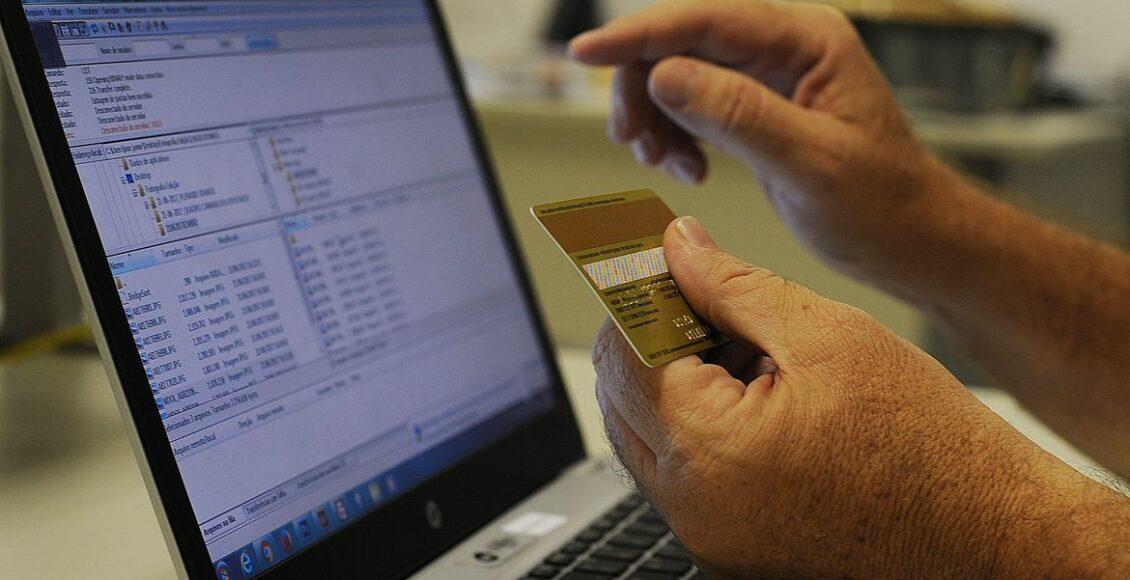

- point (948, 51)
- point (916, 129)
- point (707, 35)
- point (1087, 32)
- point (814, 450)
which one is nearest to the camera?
point (814, 450)

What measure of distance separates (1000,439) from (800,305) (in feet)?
0.35

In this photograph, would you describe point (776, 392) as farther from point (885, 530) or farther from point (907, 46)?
point (907, 46)

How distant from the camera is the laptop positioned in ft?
1.49

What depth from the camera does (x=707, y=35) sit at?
2.62ft

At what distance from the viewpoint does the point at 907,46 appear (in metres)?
2.31

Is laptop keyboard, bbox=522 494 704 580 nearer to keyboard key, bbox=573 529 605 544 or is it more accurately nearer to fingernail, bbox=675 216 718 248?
keyboard key, bbox=573 529 605 544

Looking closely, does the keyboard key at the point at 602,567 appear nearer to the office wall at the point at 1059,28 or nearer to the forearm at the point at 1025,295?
the forearm at the point at 1025,295

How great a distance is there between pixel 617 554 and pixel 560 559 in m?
0.03

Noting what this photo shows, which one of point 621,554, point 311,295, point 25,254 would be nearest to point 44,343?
point 25,254

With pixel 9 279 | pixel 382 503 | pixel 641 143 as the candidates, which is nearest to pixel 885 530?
pixel 382 503

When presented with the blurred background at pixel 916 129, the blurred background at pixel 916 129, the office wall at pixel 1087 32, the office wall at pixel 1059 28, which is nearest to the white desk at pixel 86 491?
the blurred background at pixel 916 129

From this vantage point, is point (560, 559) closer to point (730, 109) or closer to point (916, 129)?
point (730, 109)

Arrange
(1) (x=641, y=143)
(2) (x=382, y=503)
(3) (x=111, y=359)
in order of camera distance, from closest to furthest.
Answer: (3) (x=111, y=359) < (2) (x=382, y=503) < (1) (x=641, y=143)

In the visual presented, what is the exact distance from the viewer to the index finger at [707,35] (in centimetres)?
77
